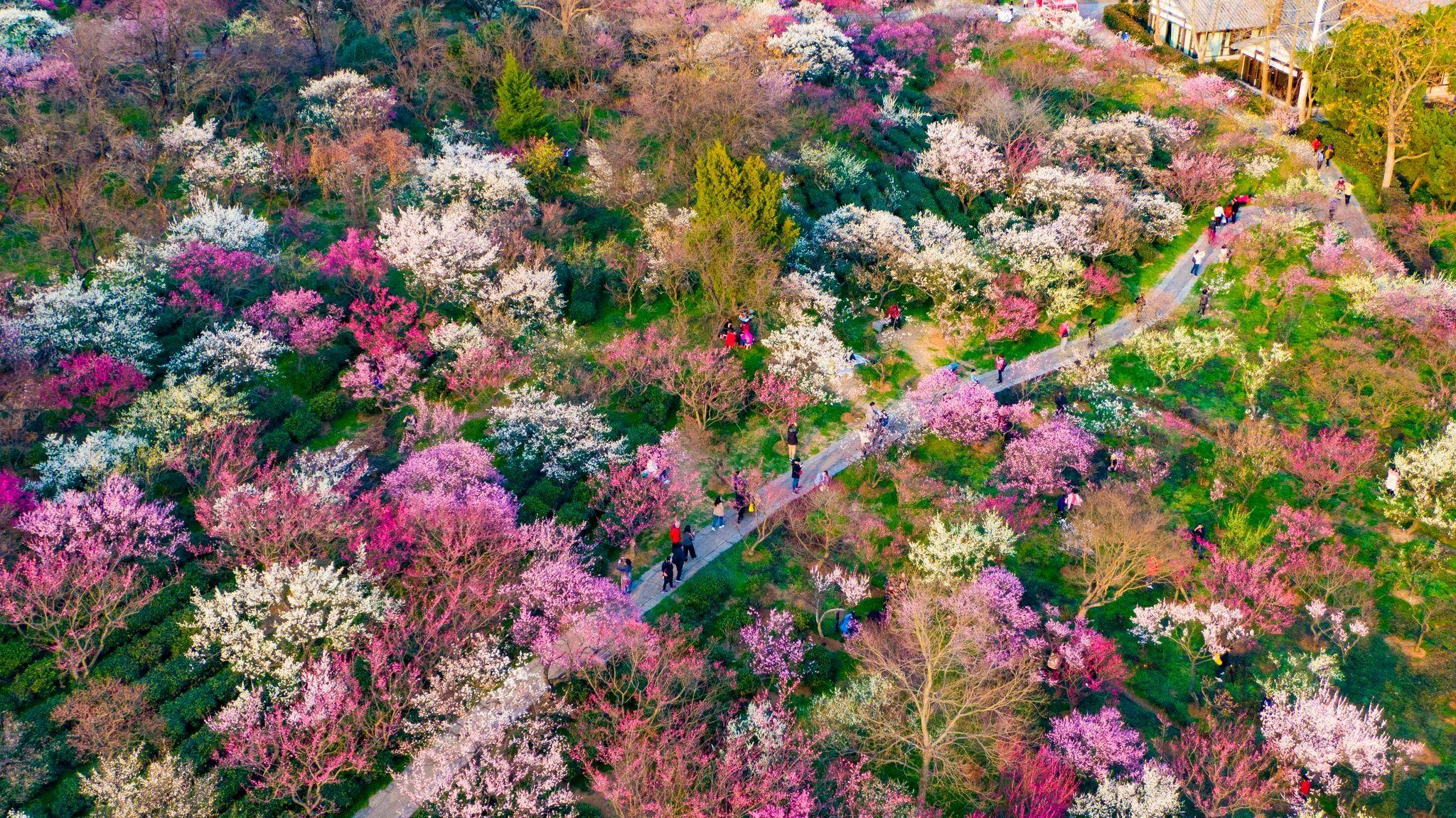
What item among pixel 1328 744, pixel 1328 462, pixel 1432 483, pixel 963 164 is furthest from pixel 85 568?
pixel 1432 483

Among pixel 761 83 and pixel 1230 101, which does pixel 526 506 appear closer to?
pixel 761 83

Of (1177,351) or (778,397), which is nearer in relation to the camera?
(778,397)

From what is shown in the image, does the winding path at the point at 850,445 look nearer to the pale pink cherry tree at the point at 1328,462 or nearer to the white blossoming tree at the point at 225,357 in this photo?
the pale pink cherry tree at the point at 1328,462

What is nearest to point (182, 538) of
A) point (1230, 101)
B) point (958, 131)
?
point (958, 131)

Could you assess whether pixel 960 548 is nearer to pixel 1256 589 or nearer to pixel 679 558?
pixel 679 558

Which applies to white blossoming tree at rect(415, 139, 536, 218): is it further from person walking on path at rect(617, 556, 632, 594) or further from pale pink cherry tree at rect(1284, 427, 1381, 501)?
pale pink cherry tree at rect(1284, 427, 1381, 501)

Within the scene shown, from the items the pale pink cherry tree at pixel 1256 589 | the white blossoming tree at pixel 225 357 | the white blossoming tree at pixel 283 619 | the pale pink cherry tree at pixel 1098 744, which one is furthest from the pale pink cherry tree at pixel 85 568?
the pale pink cherry tree at pixel 1256 589

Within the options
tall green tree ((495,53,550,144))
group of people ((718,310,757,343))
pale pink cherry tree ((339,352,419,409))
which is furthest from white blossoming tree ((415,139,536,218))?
group of people ((718,310,757,343))

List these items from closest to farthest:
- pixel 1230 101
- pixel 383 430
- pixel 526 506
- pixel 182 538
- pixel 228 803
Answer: pixel 228 803 → pixel 182 538 → pixel 526 506 → pixel 383 430 → pixel 1230 101
